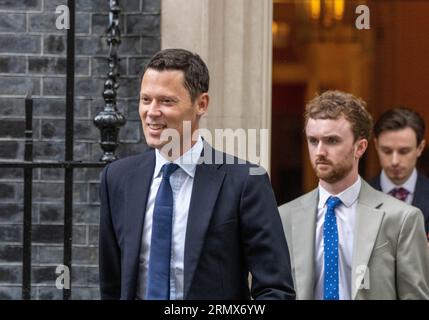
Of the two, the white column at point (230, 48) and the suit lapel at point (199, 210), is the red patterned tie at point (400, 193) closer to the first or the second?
the white column at point (230, 48)

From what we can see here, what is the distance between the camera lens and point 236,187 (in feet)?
14.7

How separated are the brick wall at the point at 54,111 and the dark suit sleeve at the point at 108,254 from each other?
2.98 m

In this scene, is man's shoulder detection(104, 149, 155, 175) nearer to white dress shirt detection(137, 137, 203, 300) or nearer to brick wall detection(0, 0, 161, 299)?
white dress shirt detection(137, 137, 203, 300)

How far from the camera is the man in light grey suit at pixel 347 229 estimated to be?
521 cm

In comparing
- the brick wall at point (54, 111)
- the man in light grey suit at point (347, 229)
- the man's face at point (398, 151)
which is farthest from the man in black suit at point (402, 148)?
the man in light grey suit at point (347, 229)

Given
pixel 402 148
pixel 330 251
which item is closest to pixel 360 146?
pixel 330 251

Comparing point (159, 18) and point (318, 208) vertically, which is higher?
point (159, 18)

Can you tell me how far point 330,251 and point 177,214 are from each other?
103 cm

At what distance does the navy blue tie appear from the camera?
436 centimetres

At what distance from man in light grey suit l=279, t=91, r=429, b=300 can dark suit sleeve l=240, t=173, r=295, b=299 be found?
801 mm

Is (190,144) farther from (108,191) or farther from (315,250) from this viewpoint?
(315,250)

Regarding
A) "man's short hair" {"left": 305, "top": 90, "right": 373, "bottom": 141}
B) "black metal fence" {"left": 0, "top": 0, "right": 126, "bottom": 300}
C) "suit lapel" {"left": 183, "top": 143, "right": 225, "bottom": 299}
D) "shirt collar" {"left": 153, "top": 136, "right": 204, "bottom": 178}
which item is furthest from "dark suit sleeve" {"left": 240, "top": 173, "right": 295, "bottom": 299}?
"black metal fence" {"left": 0, "top": 0, "right": 126, "bottom": 300}
